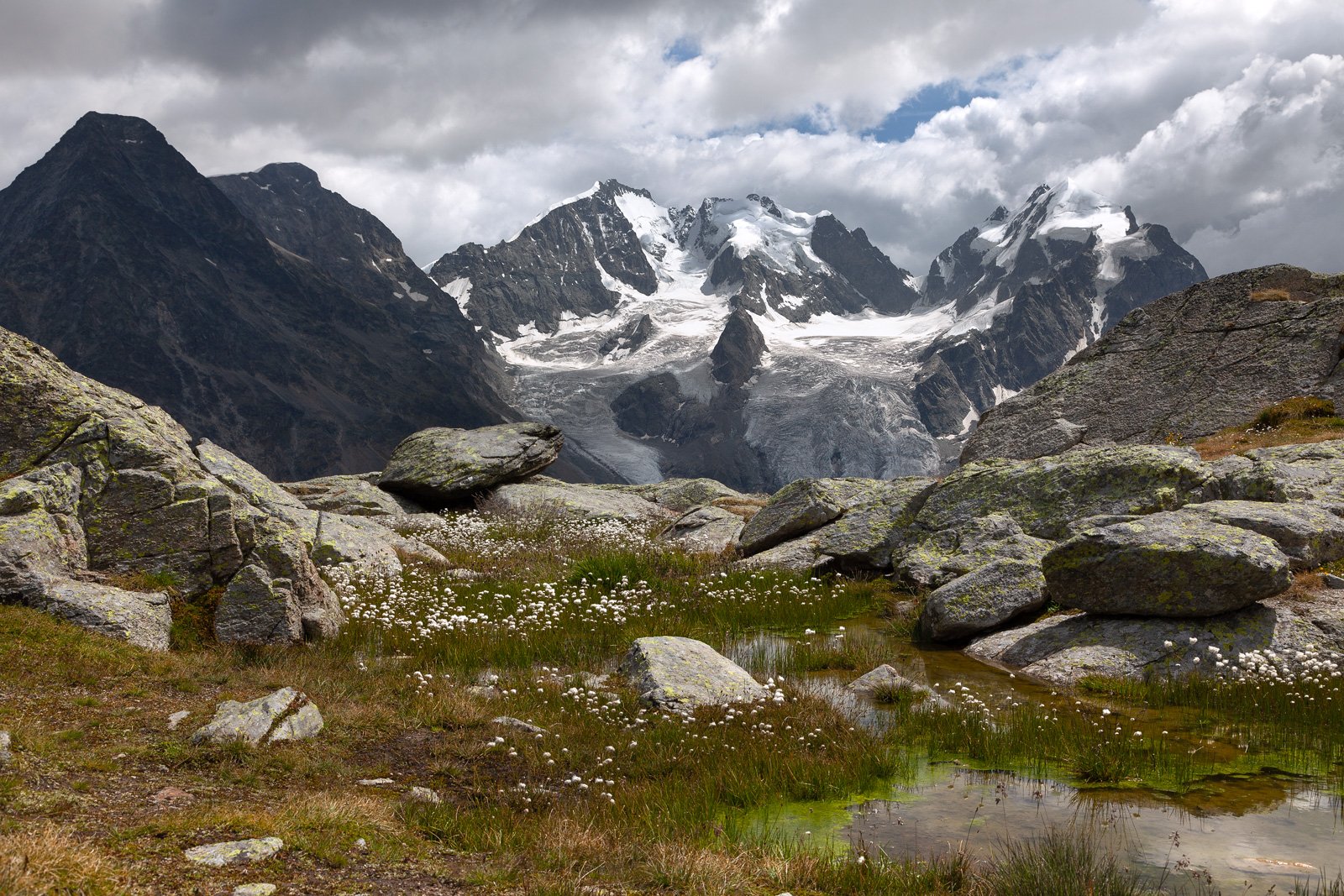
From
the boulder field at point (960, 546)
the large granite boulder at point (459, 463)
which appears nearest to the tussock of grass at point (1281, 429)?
the boulder field at point (960, 546)

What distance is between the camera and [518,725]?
29.9 ft

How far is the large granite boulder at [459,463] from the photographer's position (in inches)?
1271

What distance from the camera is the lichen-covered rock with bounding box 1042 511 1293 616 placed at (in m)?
11.1

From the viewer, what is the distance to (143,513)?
11.6 m

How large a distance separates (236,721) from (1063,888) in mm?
7092

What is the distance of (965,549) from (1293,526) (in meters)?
5.55

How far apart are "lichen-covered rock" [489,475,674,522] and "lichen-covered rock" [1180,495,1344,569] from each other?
20.5 meters

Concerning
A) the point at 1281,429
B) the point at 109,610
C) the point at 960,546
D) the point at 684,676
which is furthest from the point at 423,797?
the point at 1281,429

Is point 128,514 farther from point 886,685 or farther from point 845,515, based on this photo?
point 845,515

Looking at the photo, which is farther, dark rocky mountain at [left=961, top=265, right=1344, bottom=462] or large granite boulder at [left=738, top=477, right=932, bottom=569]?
dark rocky mountain at [left=961, top=265, right=1344, bottom=462]

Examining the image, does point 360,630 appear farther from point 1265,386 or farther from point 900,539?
point 1265,386

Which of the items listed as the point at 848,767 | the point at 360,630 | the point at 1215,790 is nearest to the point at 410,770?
the point at 848,767

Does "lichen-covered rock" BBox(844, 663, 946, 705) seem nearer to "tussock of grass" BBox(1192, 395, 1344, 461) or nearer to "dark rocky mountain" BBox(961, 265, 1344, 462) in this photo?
"tussock of grass" BBox(1192, 395, 1344, 461)

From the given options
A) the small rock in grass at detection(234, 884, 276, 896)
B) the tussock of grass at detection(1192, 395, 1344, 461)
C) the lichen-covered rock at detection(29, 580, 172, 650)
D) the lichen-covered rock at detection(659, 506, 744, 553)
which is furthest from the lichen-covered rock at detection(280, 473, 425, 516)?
the tussock of grass at detection(1192, 395, 1344, 461)
